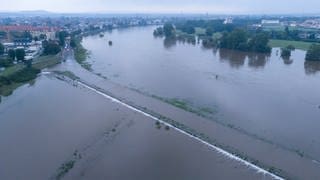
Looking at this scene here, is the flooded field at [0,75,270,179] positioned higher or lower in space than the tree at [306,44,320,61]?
lower

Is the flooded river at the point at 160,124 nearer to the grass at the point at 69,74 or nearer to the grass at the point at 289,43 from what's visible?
the grass at the point at 69,74

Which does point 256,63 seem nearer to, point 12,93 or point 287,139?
point 287,139

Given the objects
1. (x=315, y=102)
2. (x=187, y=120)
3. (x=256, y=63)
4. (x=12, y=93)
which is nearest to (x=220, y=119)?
(x=187, y=120)

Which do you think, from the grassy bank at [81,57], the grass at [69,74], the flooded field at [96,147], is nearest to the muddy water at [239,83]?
the grassy bank at [81,57]

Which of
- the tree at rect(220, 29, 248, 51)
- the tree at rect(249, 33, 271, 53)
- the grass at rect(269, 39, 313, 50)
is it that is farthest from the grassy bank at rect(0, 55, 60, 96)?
the grass at rect(269, 39, 313, 50)

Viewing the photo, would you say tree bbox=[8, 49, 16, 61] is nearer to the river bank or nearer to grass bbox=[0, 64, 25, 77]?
grass bbox=[0, 64, 25, 77]
